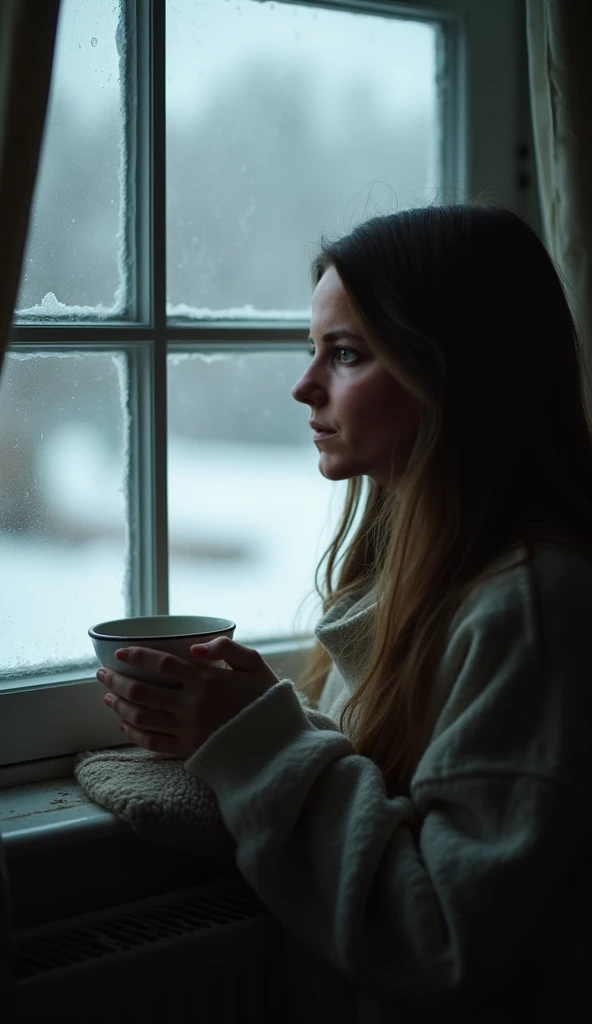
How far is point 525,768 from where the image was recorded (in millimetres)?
863

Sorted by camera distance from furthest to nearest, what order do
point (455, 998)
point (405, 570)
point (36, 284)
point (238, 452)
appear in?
point (238, 452), point (36, 284), point (405, 570), point (455, 998)

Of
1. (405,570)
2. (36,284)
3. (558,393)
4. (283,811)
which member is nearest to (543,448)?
(558,393)

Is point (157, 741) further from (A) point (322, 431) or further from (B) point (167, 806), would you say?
(A) point (322, 431)

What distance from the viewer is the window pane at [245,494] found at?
4.31 feet

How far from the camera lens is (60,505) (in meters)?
1.21

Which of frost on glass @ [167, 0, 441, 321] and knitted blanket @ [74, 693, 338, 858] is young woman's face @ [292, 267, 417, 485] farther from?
knitted blanket @ [74, 693, 338, 858]

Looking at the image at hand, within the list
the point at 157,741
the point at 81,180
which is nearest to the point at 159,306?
the point at 81,180

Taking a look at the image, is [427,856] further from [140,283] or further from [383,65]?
[383,65]

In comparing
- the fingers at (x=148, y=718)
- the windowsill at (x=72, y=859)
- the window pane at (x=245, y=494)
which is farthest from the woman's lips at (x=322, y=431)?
the windowsill at (x=72, y=859)

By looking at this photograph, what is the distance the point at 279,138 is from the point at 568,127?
380 millimetres

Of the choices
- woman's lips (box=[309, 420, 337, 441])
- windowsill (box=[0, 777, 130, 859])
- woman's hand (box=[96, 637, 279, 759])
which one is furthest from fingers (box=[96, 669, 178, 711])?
woman's lips (box=[309, 420, 337, 441])

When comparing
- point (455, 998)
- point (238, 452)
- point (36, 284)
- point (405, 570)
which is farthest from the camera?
point (238, 452)

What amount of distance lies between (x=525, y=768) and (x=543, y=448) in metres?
0.35

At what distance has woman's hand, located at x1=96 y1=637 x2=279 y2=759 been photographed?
98 cm
